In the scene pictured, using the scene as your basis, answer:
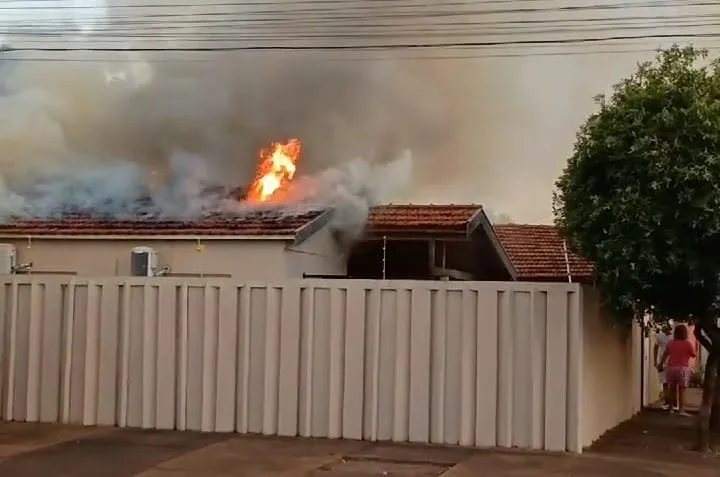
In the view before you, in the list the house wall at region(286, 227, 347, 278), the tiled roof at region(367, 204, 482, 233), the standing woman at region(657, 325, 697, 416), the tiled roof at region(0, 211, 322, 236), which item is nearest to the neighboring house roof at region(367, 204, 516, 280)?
the tiled roof at region(367, 204, 482, 233)

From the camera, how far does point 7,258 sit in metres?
15.6

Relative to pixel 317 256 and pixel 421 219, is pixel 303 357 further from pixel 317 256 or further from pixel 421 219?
pixel 421 219

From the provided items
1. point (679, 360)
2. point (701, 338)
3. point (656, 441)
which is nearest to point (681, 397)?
point (679, 360)

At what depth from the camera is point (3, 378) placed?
41.1 feet

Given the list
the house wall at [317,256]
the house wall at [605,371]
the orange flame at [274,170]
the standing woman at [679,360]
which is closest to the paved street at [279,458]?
the house wall at [605,371]

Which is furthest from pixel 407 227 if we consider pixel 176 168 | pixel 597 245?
pixel 597 245

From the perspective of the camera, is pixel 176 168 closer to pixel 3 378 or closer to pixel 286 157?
pixel 286 157

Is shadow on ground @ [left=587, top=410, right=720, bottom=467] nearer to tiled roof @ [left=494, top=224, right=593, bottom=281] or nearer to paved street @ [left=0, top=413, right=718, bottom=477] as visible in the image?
paved street @ [left=0, top=413, right=718, bottom=477]

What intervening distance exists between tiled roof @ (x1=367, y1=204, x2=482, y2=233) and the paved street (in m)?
5.09

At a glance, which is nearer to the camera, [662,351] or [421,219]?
[662,351]

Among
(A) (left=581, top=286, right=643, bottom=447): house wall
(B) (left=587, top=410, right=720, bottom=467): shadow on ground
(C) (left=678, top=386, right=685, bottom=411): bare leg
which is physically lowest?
(B) (left=587, top=410, right=720, bottom=467): shadow on ground

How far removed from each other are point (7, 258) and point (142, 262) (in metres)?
2.27

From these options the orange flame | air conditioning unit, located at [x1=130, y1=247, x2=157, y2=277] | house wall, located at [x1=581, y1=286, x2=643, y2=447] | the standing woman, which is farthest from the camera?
air conditioning unit, located at [x1=130, y1=247, x2=157, y2=277]

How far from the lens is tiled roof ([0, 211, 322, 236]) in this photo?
15.1 metres
